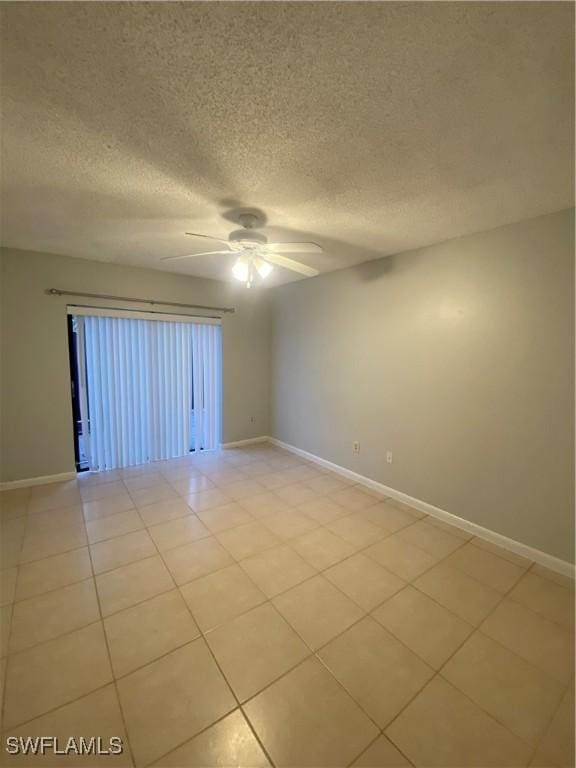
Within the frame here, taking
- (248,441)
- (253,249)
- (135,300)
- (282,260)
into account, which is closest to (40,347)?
(135,300)

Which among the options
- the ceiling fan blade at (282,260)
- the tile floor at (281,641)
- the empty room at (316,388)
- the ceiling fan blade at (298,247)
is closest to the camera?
the empty room at (316,388)

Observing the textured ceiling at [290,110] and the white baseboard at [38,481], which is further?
the white baseboard at [38,481]

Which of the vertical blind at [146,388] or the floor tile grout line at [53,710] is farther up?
the vertical blind at [146,388]

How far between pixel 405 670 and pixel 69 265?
13.9ft

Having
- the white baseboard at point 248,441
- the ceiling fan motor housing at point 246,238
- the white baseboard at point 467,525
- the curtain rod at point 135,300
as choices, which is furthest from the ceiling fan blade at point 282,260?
the white baseboard at point 248,441

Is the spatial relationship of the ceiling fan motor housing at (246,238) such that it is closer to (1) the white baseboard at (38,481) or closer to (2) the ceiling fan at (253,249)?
(2) the ceiling fan at (253,249)

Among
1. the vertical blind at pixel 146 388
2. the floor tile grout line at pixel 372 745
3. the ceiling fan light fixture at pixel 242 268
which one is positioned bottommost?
the floor tile grout line at pixel 372 745

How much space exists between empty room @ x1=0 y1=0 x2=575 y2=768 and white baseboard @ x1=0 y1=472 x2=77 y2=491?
2cm

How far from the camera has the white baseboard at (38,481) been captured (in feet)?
10.1

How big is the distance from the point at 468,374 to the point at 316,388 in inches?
73.1

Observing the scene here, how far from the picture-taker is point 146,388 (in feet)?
12.5

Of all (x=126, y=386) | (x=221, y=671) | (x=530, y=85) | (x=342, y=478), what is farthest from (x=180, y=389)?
(x=530, y=85)

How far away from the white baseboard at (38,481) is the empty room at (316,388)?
0.02m

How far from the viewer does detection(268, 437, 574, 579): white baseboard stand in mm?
2105
